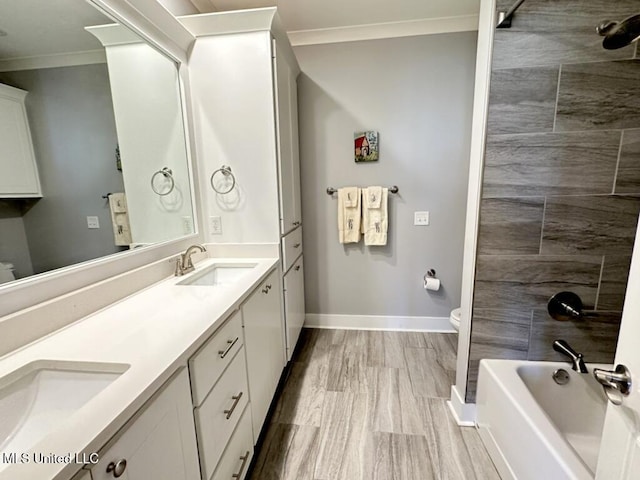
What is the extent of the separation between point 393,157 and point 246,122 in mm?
1281

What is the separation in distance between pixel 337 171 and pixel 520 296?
5.41 feet

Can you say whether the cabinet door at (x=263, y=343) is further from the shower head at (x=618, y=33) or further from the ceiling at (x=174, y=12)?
the shower head at (x=618, y=33)

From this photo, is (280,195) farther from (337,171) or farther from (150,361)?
(150,361)

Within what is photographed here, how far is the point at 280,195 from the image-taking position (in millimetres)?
1934

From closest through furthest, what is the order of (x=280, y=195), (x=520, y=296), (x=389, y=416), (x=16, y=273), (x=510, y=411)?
(x=16, y=273) → (x=510, y=411) → (x=520, y=296) → (x=389, y=416) → (x=280, y=195)

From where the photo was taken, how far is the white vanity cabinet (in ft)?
3.00

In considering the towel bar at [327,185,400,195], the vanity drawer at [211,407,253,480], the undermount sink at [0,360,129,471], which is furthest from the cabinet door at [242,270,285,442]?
the towel bar at [327,185,400,195]

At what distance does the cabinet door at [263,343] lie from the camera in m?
1.37

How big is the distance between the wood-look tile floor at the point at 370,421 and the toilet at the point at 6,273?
129 centimetres

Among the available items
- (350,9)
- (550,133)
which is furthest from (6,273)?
(350,9)

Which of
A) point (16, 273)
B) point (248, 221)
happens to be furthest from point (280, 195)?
point (16, 273)

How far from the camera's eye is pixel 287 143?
2090 mm

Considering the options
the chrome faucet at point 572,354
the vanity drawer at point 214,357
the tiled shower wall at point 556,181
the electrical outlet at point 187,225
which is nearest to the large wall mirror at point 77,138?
the electrical outlet at point 187,225

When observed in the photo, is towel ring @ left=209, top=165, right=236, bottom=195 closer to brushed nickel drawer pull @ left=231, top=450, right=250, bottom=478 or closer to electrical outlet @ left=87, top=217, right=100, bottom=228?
electrical outlet @ left=87, top=217, right=100, bottom=228
